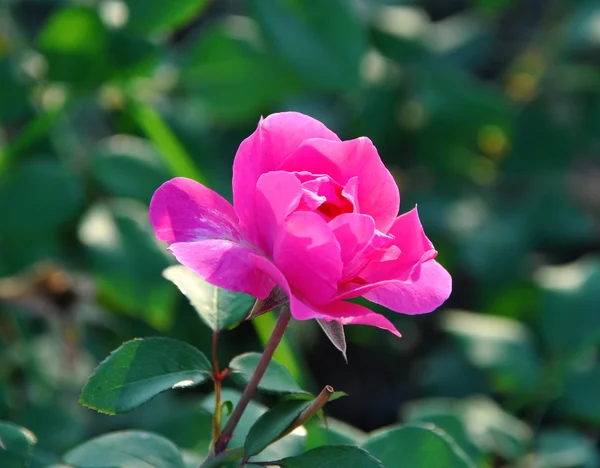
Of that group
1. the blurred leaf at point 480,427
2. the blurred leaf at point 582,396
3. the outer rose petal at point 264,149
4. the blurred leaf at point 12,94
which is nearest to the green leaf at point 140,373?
the outer rose petal at point 264,149

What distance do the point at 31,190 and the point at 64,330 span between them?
0.26m

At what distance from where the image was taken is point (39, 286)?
1333mm

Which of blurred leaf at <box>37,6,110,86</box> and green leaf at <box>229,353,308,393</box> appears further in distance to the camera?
blurred leaf at <box>37,6,110,86</box>

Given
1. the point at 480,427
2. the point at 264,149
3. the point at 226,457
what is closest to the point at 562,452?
the point at 480,427

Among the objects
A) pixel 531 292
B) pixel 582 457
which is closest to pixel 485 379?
pixel 531 292

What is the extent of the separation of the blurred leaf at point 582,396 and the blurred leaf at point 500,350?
0.19 feet

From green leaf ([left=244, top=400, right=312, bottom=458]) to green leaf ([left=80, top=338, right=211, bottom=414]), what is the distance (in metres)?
0.06

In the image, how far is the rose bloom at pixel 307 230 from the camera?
0.55 m

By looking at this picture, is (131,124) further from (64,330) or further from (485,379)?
(485,379)

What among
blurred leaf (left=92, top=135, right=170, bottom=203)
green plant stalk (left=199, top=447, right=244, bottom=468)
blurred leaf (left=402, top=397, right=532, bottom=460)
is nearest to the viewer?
green plant stalk (left=199, top=447, right=244, bottom=468)

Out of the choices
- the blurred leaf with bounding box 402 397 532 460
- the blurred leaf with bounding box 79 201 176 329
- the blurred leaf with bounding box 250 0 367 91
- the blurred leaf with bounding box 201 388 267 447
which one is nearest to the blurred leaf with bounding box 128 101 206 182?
the blurred leaf with bounding box 79 201 176 329

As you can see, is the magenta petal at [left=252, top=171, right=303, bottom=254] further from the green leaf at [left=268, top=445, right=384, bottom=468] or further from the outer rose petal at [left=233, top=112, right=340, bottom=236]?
the green leaf at [left=268, top=445, right=384, bottom=468]

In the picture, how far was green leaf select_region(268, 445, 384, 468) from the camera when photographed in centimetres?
63

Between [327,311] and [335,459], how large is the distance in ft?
0.45
